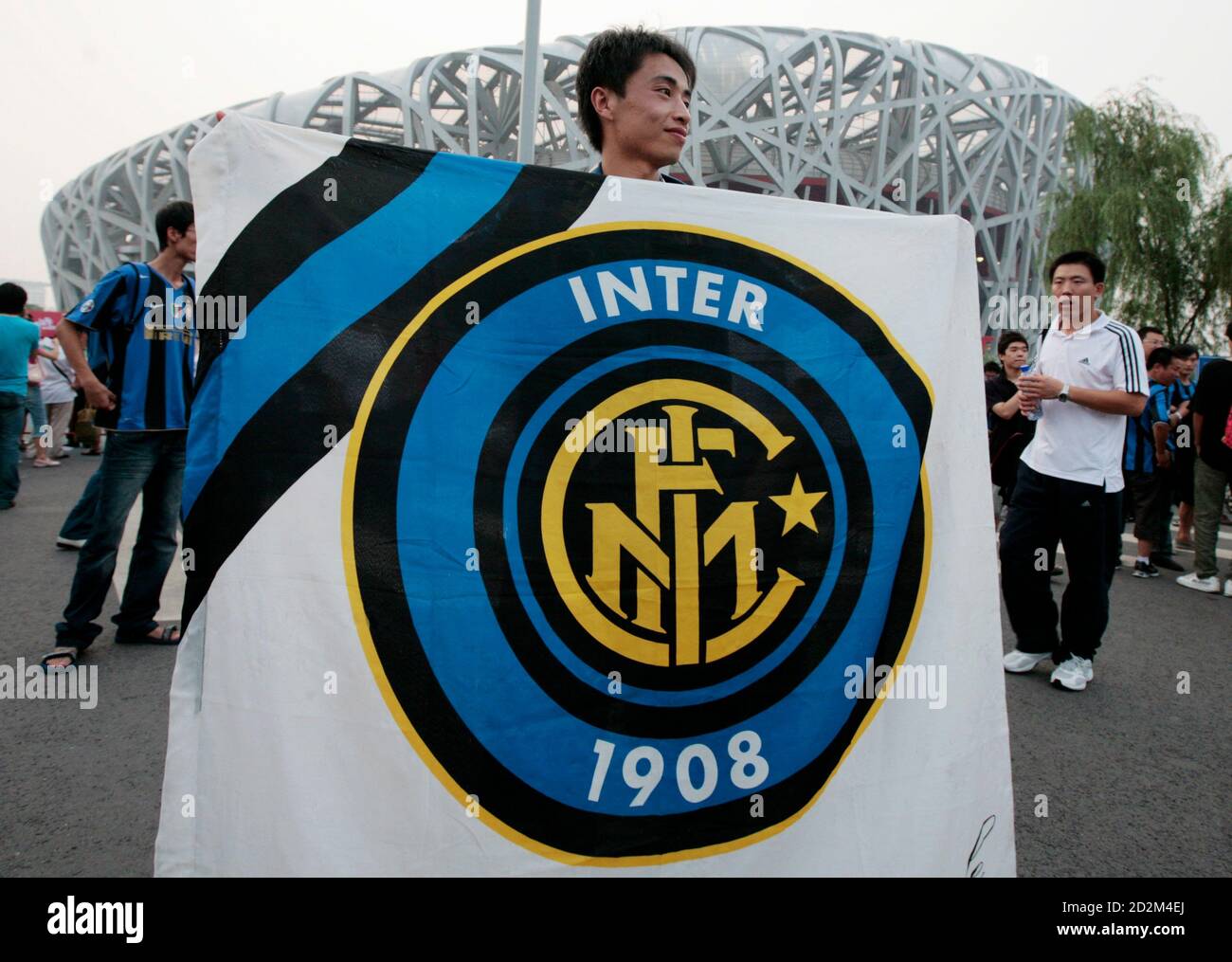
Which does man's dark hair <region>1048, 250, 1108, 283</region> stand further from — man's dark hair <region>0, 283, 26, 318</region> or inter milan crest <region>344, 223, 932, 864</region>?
man's dark hair <region>0, 283, 26, 318</region>

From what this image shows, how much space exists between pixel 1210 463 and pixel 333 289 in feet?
20.0

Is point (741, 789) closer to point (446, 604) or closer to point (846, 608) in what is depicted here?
point (846, 608)

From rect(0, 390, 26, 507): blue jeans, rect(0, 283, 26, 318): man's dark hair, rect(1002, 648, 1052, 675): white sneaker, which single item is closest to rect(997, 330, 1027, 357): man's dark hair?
rect(1002, 648, 1052, 675): white sneaker

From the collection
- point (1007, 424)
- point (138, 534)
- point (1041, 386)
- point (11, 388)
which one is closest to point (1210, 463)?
point (1007, 424)

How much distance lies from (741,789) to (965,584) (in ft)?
2.17

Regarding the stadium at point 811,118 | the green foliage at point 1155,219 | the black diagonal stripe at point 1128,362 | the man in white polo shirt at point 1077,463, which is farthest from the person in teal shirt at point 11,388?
the stadium at point 811,118

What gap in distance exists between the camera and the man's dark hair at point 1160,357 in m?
7.04

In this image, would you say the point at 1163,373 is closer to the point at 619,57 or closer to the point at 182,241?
the point at 619,57

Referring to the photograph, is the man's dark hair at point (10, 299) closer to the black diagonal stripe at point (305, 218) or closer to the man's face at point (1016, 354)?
the black diagonal stripe at point (305, 218)

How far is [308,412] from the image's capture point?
4.83 ft

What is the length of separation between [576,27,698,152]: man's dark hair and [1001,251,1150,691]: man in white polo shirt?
2.14 metres

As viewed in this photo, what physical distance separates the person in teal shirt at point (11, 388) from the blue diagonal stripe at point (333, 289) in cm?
693
